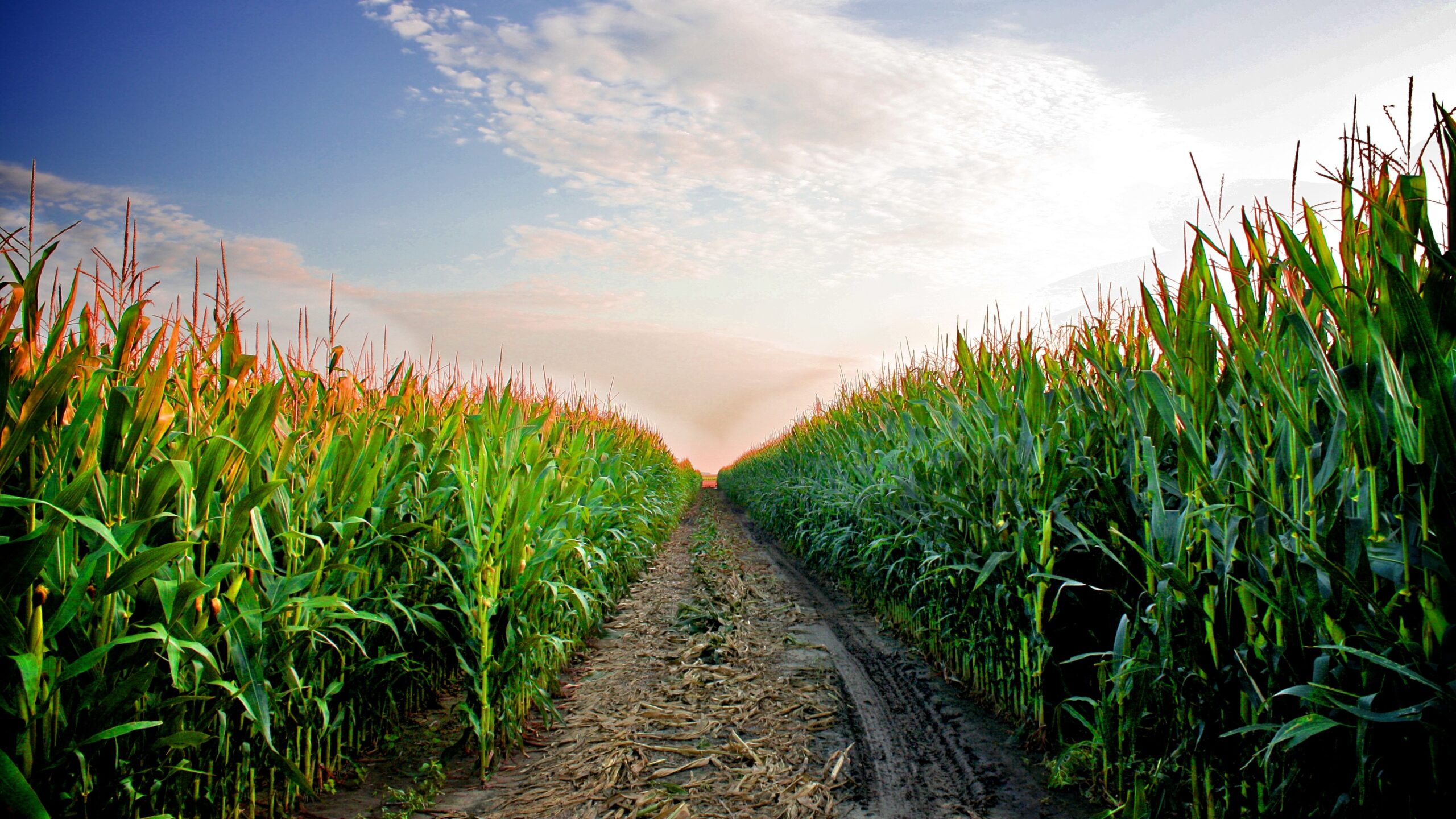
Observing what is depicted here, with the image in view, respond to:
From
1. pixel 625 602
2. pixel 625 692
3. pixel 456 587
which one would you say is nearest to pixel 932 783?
pixel 625 692

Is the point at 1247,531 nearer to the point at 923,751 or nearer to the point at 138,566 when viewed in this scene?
the point at 923,751

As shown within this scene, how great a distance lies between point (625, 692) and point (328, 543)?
186 centimetres

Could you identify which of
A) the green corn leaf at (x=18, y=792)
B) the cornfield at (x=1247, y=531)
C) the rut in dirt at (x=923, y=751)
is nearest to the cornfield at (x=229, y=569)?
the green corn leaf at (x=18, y=792)

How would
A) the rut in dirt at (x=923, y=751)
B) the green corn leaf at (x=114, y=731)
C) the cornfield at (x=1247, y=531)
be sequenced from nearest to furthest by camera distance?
1. the cornfield at (x=1247, y=531)
2. the green corn leaf at (x=114, y=731)
3. the rut in dirt at (x=923, y=751)

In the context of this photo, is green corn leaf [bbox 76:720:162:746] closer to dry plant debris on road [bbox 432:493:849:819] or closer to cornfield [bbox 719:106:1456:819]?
dry plant debris on road [bbox 432:493:849:819]

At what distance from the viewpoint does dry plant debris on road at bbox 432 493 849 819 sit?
2.75 metres

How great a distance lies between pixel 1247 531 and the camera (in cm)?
201

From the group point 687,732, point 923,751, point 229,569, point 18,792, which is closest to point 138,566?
point 229,569

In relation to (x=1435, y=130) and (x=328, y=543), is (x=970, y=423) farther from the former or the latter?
(x=328, y=543)

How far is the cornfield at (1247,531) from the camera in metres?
1.54

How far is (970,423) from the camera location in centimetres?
381

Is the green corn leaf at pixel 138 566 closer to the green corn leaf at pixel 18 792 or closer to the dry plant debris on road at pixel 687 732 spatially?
the green corn leaf at pixel 18 792

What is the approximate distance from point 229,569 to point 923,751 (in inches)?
111

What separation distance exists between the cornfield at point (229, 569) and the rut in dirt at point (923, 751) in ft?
5.08
